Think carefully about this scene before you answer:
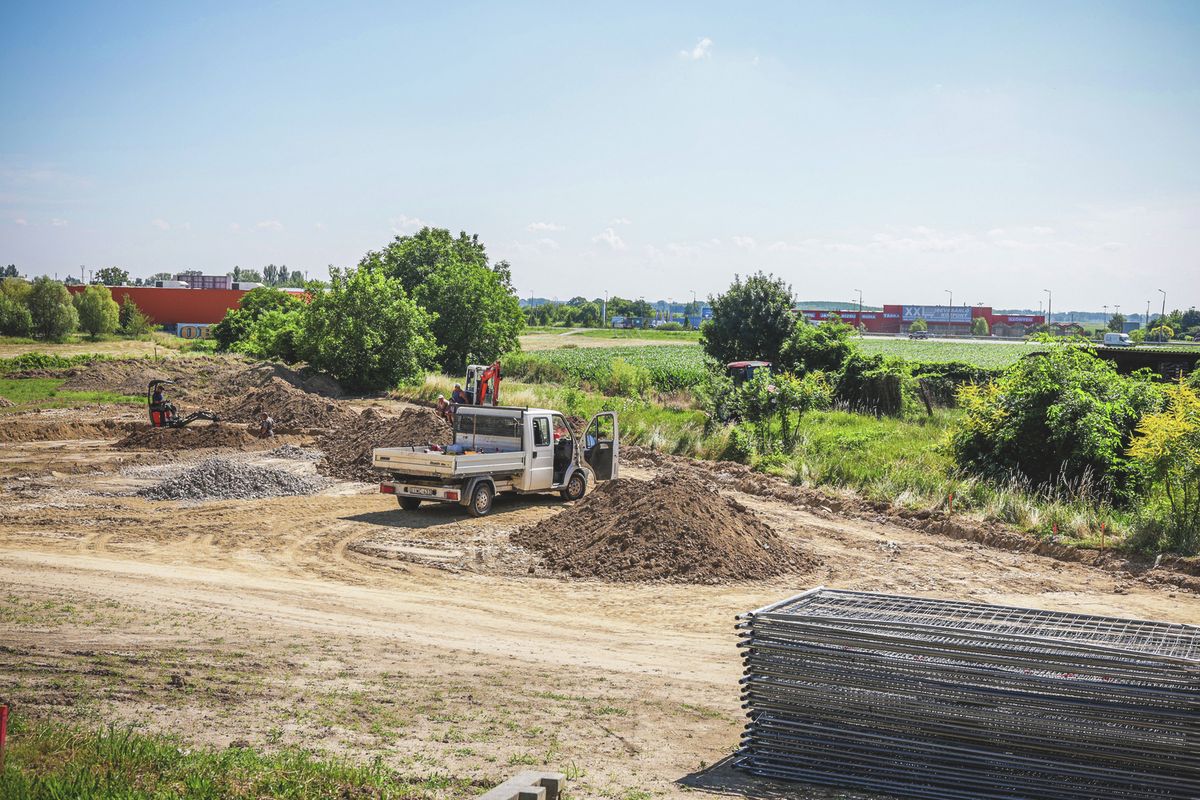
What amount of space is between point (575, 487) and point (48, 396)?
1232 inches

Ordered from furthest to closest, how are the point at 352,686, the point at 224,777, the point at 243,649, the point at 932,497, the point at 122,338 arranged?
the point at 122,338, the point at 932,497, the point at 243,649, the point at 352,686, the point at 224,777

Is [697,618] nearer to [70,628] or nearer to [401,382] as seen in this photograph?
[70,628]

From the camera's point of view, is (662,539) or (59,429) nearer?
(662,539)

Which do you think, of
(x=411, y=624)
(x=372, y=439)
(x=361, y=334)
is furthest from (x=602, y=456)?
(x=361, y=334)

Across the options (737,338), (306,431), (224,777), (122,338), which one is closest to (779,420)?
(306,431)

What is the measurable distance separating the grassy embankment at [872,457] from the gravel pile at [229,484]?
11.3m

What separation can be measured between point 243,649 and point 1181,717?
9149mm

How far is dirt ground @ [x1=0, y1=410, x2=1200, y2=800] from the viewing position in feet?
29.4

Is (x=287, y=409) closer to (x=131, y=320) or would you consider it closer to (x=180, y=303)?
(x=131, y=320)

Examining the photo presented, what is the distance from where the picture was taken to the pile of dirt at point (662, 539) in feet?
54.8

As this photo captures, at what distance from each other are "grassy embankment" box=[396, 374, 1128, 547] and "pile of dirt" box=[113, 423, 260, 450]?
34.9 feet

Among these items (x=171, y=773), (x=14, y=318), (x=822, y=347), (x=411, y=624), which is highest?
(x=14, y=318)

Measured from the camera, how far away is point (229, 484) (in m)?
23.2

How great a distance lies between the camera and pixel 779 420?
3103cm
